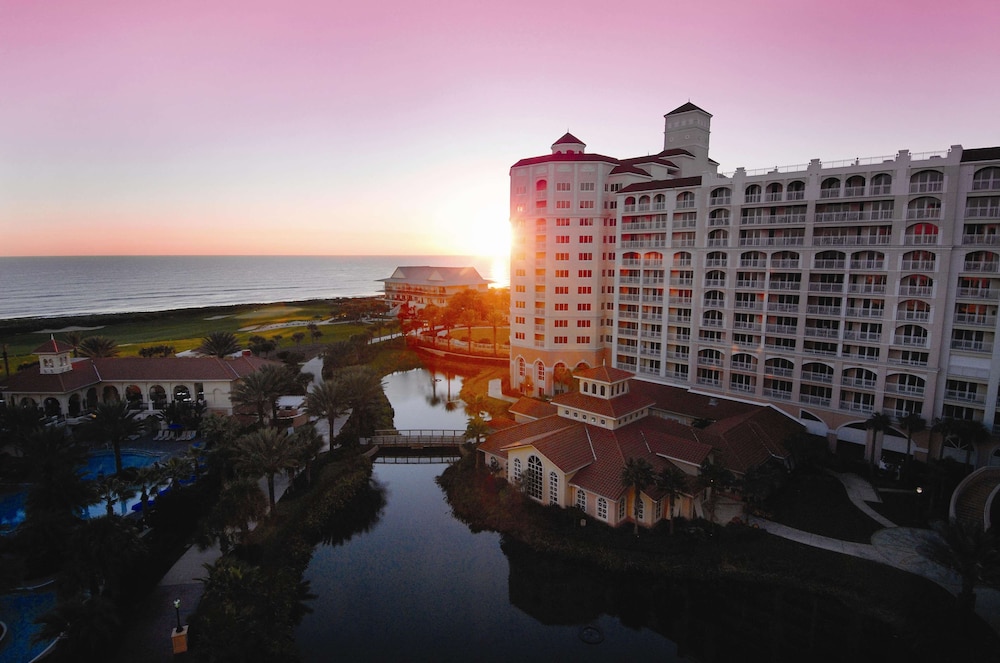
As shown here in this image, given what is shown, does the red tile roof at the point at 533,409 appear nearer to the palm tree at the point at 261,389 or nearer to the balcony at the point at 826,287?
the palm tree at the point at 261,389

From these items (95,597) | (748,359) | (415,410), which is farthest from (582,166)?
(95,597)

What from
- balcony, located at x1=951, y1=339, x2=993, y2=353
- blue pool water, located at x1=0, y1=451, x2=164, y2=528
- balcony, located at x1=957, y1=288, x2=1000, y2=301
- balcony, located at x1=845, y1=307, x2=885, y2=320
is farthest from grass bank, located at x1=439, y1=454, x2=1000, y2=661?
blue pool water, located at x1=0, y1=451, x2=164, y2=528

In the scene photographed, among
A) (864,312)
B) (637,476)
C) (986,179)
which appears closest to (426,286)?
(864,312)

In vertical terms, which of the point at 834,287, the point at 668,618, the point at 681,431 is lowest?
the point at 668,618

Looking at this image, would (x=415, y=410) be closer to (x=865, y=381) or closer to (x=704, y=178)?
(x=704, y=178)

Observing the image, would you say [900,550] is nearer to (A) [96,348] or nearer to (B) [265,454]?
(B) [265,454]

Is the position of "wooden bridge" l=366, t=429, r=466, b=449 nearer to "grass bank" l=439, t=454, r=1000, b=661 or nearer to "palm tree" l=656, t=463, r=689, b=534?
"grass bank" l=439, t=454, r=1000, b=661
